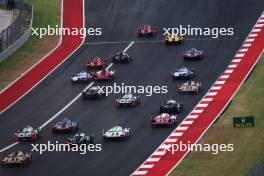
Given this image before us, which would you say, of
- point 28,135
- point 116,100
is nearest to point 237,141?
point 116,100

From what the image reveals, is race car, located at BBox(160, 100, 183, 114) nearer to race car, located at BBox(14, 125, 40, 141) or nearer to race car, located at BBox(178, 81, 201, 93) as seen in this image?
race car, located at BBox(178, 81, 201, 93)

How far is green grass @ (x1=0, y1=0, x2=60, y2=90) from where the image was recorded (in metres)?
91.2

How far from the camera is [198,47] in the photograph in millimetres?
94750

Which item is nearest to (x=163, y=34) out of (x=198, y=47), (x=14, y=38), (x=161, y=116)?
(x=198, y=47)

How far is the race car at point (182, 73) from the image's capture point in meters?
87.6

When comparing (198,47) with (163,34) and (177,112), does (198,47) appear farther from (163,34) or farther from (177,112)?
(177,112)

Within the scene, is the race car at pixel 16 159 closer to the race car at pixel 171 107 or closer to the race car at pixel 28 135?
the race car at pixel 28 135

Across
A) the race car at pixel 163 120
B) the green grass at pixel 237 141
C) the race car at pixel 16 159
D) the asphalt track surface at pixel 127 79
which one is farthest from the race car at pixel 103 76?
the race car at pixel 16 159

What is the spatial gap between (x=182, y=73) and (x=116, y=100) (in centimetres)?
737

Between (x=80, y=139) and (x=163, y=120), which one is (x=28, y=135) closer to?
(x=80, y=139)

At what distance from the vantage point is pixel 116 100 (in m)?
83.1

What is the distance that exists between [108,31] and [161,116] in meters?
22.1

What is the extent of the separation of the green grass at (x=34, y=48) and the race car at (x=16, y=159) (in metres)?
15.6

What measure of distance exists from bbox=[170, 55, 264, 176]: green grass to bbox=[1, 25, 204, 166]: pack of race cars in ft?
12.8
